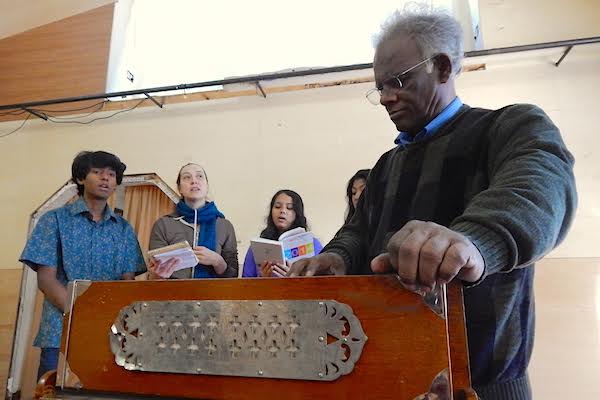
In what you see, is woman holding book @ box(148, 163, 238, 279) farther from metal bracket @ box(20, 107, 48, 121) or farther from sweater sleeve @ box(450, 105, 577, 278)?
metal bracket @ box(20, 107, 48, 121)

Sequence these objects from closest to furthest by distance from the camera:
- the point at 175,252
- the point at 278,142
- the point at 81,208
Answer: the point at 175,252, the point at 81,208, the point at 278,142

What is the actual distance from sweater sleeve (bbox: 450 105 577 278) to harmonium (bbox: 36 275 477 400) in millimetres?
76

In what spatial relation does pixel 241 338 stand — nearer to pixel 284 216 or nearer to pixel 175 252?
pixel 175 252

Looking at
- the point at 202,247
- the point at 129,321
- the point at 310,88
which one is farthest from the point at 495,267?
the point at 310,88

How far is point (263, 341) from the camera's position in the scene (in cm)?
62

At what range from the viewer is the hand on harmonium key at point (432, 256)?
0.49 metres

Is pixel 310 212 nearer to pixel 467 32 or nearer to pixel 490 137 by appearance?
pixel 467 32

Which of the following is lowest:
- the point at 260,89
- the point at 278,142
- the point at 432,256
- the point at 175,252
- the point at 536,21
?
the point at 432,256

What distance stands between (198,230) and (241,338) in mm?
1736

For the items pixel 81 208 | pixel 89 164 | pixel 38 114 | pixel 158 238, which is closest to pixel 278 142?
pixel 158 238

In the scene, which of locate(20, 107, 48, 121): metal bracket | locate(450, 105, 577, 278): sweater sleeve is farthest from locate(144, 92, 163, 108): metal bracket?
locate(450, 105, 577, 278): sweater sleeve

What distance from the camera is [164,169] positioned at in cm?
381

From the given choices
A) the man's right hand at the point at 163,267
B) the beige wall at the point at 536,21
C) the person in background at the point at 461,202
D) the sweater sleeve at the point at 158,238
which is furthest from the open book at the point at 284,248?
the beige wall at the point at 536,21

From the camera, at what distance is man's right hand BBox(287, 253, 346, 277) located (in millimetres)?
859
